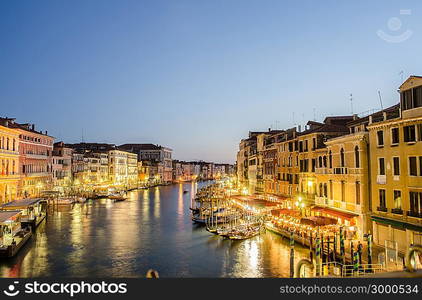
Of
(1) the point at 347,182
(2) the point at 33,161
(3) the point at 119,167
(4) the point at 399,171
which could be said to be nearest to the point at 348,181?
(1) the point at 347,182

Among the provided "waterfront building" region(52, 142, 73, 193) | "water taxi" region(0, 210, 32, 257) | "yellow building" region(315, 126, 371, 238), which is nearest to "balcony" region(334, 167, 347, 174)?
"yellow building" region(315, 126, 371, 238)

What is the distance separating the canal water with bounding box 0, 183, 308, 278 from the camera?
1733cm

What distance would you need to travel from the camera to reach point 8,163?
34.5 metres

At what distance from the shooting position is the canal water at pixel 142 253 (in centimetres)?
1733

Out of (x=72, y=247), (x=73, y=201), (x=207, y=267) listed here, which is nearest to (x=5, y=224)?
(x=72, y=247)

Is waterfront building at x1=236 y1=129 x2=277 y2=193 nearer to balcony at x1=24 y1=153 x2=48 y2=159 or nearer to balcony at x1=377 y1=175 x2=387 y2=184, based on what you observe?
balcony at x1=377 y1=175 x2=387 y2=184

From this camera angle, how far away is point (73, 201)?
5081 centimetres

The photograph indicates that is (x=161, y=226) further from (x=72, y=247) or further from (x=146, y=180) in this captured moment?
(x=146, y=180)

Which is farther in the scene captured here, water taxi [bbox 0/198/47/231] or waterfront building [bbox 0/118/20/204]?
waterfront building [bbox 0/118/20/204]

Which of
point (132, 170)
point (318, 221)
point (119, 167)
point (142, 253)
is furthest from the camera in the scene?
point (132, 170)

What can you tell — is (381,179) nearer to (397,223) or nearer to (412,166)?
(412,166)

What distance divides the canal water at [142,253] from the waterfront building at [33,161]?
44.0 ft

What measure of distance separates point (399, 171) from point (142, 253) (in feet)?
47.5

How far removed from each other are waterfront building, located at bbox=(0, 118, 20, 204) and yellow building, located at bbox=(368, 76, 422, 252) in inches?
1210
